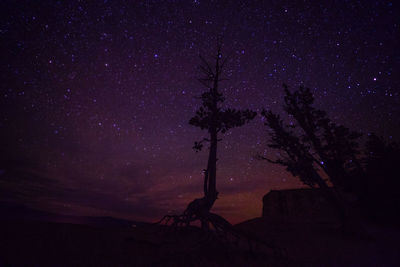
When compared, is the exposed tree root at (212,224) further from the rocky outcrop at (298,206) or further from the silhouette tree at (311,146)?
the rocky outcrop at (298,206)

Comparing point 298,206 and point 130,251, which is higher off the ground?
point 130,251

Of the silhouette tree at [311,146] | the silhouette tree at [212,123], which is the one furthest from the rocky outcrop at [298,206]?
the silhouette tree at [212,123]

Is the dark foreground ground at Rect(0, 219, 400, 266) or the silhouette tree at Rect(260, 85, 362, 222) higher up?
the silhouette tree at Rect(260, 85, 362, 222)

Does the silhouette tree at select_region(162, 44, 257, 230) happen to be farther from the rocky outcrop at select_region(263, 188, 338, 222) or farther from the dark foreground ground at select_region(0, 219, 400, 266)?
the rocky outcrop at select_region(263, 188, 338, 222)

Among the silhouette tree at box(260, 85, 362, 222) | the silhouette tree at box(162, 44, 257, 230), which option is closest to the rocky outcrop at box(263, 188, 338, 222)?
the silhouette tree at box(260, 85, 362, 222)

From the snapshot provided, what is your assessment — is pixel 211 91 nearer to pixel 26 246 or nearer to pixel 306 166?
pixel 306 166

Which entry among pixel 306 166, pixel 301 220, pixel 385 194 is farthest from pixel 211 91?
pixel 301 220

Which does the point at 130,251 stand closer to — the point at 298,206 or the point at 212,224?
the point at 212,224

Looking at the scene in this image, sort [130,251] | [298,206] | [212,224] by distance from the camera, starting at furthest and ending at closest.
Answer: [298,206], [212,224], [130,251]

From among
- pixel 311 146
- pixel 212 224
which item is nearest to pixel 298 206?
pixel 311 146

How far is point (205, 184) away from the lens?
10.3 meters

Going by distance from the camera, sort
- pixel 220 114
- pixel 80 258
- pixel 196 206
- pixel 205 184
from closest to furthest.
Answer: pixel 80 258
pixel 196 206
pixel 205 184
pixel 220 114

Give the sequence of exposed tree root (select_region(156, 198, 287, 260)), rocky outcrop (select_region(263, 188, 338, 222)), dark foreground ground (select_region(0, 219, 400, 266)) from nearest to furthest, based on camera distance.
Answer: dark foreground ground (select_region(0, 219, 400, 266)), exposed tree root (select_region(156, 198, 287, 260)), rocky outcrop (select_region(263, 188, 338, 222))

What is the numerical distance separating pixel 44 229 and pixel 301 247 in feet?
42.6
